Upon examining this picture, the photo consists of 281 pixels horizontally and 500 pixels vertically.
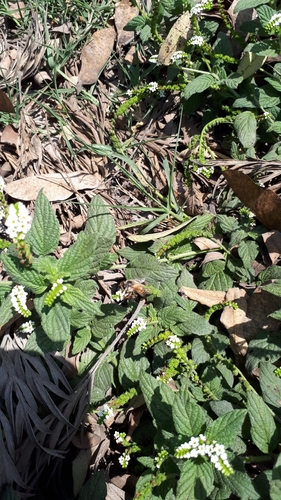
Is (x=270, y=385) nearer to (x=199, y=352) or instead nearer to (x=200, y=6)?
(x=199, y=352)

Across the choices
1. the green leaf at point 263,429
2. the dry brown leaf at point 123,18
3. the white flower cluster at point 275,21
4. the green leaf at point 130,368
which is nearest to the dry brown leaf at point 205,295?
the green leaf at point 130,368

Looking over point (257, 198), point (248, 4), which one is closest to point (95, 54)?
point (248, 4)

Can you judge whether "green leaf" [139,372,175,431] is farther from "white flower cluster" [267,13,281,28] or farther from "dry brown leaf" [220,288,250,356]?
"white flower cluster" [267,13,281,28]

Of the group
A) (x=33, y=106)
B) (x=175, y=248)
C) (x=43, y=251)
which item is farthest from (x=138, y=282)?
(x=33, y=106)

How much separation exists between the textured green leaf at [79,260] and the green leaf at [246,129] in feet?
3.90

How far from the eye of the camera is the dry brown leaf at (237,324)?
2.26 metres

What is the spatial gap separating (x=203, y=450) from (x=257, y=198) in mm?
1345

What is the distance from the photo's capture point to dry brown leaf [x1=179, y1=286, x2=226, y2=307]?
2.38 meters

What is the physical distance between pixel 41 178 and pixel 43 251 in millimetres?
981

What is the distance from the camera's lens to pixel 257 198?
243cm

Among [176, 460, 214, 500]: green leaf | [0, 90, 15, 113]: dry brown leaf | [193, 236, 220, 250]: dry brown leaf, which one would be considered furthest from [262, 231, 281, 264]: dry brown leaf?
[0, 90, 15, 113]: dry brown leaf

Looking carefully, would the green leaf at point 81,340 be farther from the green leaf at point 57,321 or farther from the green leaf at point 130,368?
the green leaf at point 57,321

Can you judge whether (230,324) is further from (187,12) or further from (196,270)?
(187,12)

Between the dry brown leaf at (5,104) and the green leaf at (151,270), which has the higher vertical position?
the dry brown leaf at (5,104)
